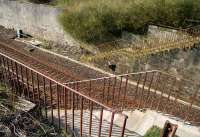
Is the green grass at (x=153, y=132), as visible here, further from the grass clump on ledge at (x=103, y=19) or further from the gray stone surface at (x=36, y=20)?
the gray stone surface at (x=36, y=20)

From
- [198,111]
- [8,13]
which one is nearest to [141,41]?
[198,111]

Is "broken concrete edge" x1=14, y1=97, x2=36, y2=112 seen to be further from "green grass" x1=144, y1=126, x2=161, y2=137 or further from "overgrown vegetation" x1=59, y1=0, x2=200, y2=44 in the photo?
"overgrown vegetation" x1=59, y1=0, x2=200, y2=44

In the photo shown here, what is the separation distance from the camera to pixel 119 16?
16406mm

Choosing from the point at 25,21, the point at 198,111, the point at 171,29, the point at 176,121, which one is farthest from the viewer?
the point at 25,21

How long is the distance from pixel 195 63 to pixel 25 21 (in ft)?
46.6

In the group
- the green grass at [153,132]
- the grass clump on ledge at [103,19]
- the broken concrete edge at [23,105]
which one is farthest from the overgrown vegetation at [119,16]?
the broken concrete edge at [23,105]

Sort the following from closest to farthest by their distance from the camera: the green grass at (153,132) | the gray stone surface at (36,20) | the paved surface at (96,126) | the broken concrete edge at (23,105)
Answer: the broken concrete edge at (23,105) → the paved surface at (96,126) → the green grass at (153,132) → the gray stone surface at (36,20)

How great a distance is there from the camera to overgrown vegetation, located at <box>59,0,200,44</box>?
51.4ft

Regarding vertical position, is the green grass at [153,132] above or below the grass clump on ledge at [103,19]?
below

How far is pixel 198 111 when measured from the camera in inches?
458

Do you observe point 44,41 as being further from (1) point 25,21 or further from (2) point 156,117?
(2) point 156,117

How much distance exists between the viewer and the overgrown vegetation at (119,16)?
15656 millimetres

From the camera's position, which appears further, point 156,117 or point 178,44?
point 178,44

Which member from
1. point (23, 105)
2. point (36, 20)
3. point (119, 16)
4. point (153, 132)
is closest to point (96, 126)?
point (153, 132)
